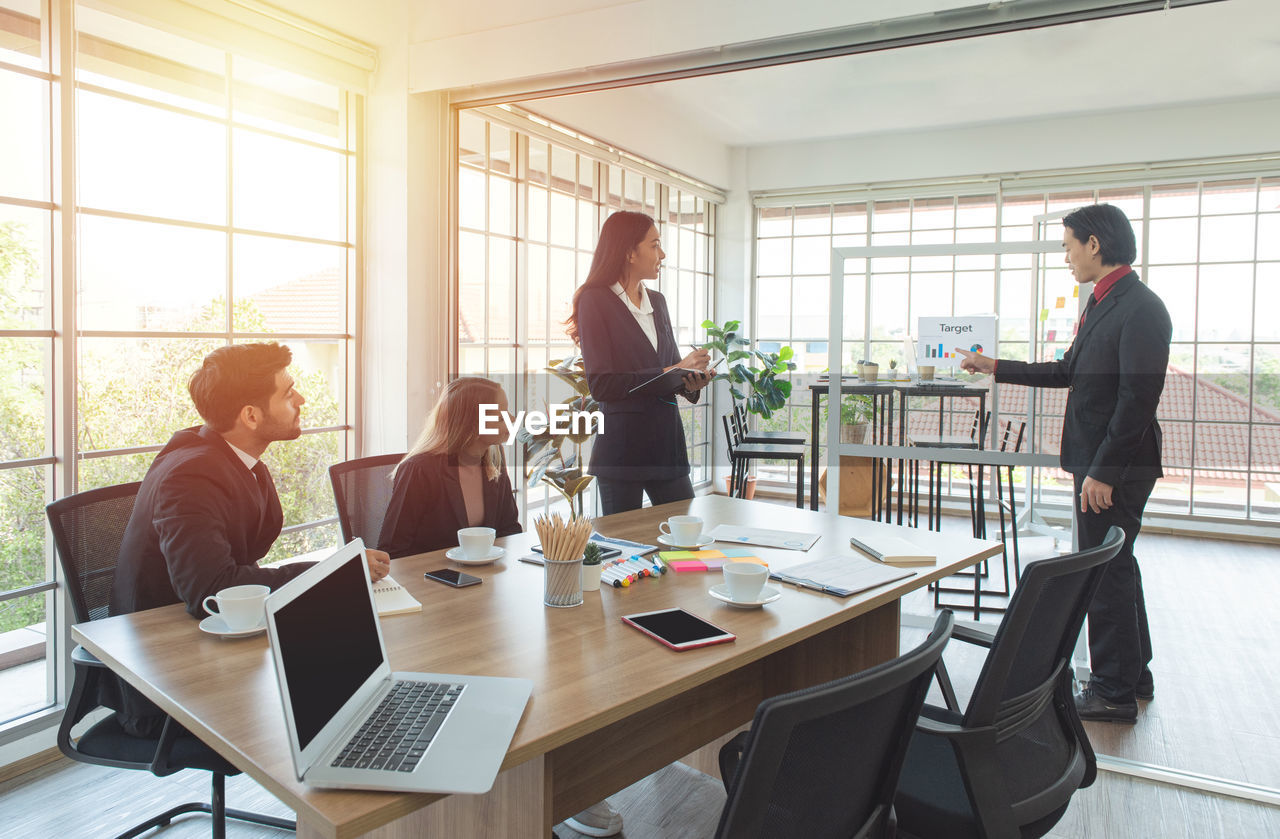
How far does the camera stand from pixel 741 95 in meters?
5.63

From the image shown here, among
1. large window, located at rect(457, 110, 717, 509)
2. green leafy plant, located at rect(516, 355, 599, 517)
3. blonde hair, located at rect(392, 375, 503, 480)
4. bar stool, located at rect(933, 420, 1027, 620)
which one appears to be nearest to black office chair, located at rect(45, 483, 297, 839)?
blonde hair, located at rect(392, 375, 503, 480)

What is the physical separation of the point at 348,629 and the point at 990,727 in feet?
3.52

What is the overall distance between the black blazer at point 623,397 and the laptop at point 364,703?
156 centimetres

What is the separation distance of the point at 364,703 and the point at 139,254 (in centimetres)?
232

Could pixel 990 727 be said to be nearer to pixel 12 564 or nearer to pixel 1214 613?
pixel 12 564

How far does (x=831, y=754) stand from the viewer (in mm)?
998

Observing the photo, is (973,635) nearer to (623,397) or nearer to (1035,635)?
(1035,635)

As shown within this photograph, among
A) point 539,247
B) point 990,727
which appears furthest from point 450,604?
point 539,247

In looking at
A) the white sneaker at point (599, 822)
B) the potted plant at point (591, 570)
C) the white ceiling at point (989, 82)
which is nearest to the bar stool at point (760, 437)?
the white ceiling at point (989, 82)

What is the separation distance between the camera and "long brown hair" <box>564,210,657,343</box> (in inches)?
112

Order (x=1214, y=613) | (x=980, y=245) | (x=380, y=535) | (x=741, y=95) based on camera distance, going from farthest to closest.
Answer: (x=741, y=95) → (x=1214, y=613) → (x=980, y=245) → (x=380, y=535)

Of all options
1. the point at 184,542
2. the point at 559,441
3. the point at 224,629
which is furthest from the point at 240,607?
the point at 559,441

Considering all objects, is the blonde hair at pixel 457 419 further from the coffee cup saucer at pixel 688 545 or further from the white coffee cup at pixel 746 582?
the white coffee cup at pixel 746 582

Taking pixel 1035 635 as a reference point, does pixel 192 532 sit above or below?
above
